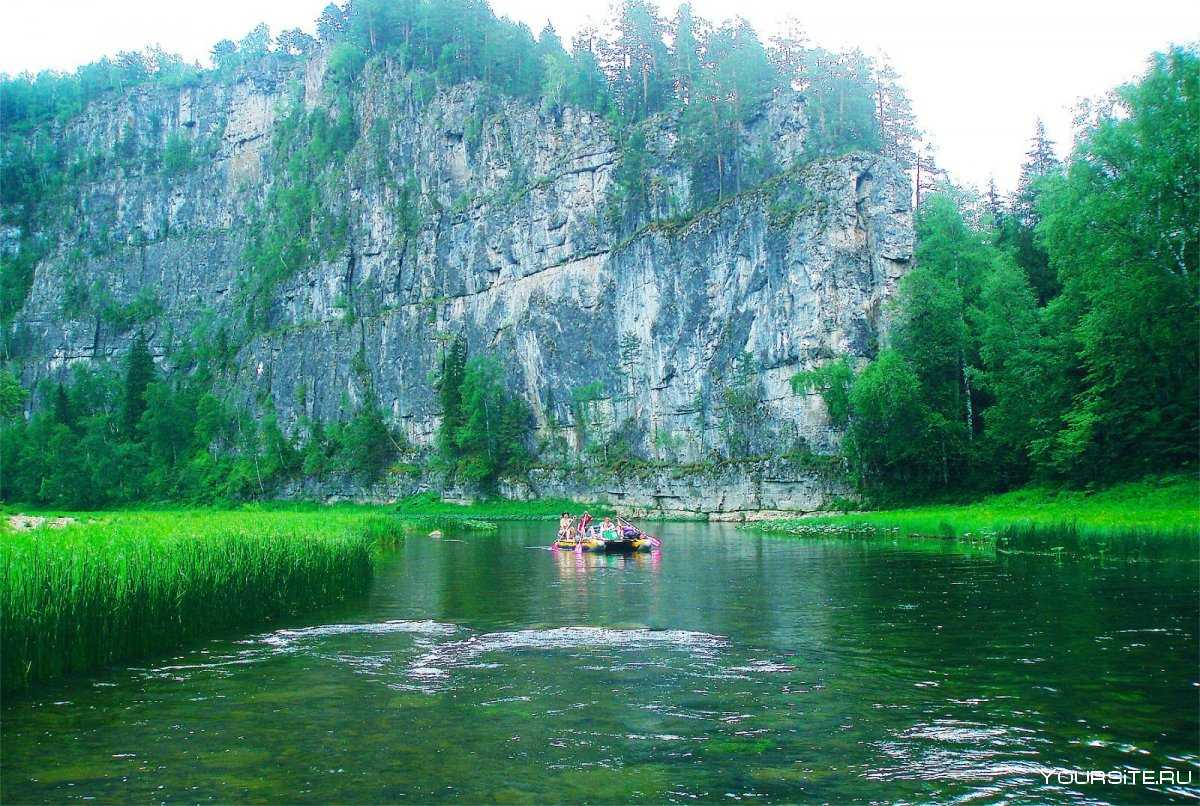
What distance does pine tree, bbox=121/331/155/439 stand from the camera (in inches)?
4218

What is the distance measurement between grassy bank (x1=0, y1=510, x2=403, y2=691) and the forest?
3549cm

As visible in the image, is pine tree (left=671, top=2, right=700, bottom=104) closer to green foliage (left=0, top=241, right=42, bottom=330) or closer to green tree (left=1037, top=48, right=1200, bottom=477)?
green tree (left=1037, top=48, right=1200, bottom=477)

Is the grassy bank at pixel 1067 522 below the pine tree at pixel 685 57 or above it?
below

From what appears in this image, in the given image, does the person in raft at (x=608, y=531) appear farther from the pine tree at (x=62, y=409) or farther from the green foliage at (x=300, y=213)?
the pine tree at (x=62, y=409)

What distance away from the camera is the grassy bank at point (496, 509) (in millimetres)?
74312

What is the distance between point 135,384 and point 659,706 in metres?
115

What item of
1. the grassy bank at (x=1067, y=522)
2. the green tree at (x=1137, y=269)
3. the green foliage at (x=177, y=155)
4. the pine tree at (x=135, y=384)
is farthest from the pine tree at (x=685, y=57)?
the pine tree at (x=135, y=384)

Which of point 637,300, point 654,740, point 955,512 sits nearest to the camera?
point 654,740

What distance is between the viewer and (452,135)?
9756 centimetres

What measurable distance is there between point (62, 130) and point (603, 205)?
9865 centimetres

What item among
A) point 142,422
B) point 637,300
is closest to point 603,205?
point 637,300

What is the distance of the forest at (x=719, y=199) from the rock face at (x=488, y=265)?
221 centimetres

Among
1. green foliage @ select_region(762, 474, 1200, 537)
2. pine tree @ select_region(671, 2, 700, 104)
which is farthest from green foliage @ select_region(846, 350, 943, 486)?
pine tree @ select_region(671, 2, 700, 104)

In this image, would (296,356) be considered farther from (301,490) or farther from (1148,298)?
(1148,298)
